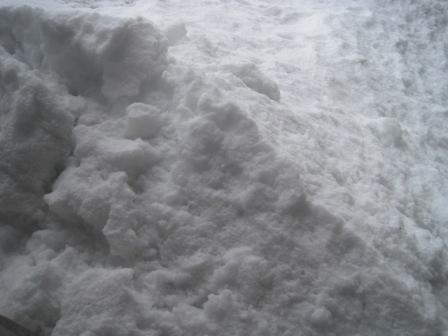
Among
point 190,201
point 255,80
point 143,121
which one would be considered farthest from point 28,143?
point 255,80

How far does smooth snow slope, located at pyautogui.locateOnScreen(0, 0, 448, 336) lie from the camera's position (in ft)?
5.01

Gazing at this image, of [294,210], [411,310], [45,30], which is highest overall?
[45,30]

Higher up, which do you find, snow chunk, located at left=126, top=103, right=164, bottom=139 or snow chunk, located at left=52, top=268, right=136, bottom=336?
snow chunk, located at left=126, top=103, right=164, bottom=139

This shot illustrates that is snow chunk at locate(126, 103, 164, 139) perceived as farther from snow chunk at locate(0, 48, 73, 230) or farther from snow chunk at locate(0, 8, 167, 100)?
snow chunk at locate(0, 48, 73, 230)

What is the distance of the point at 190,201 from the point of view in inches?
70.1

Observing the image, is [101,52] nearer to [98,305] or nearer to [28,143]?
[28,143]

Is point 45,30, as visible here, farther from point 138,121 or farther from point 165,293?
point 165,293

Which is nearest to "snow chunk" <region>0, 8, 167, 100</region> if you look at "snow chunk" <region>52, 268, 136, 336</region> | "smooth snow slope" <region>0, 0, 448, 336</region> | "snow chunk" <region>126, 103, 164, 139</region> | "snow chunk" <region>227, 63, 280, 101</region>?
"smooth snow slope" <region>0, 0, 448, 336</region>

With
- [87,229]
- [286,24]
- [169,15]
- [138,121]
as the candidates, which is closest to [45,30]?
[138,121]

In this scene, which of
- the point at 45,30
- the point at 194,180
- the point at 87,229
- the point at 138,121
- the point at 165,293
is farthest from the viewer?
the point at 45,30

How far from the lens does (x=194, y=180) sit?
1820 millimetres

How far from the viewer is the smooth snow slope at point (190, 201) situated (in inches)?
60.1

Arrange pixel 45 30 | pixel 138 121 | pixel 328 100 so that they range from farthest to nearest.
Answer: pixel 328 100, pixel 45 30, pixel 138 121

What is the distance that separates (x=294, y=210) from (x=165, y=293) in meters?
0.64
